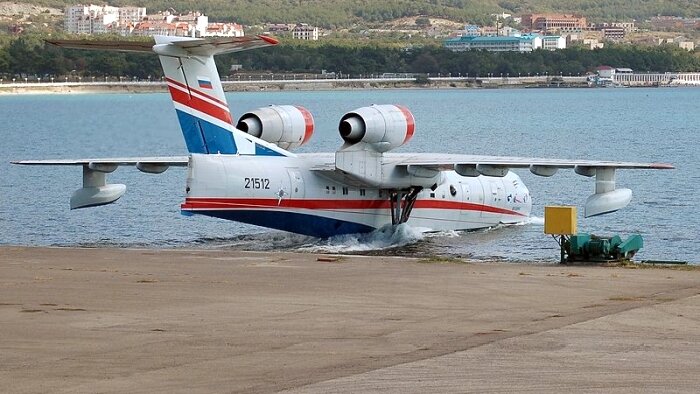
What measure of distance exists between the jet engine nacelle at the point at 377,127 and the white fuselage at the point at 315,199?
1.51 metres

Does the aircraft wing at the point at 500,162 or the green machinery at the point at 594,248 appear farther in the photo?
the aircraft wing at the point at 500,162

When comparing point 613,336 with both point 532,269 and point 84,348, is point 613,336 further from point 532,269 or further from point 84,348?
point 532,269

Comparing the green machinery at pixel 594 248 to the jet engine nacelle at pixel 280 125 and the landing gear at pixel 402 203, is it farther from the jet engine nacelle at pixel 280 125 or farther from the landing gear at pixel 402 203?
the jet engine nacelle at pixel 280 125

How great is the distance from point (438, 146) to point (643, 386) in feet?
273

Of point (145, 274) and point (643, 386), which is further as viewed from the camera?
point (145, 274)

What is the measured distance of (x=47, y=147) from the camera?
100m

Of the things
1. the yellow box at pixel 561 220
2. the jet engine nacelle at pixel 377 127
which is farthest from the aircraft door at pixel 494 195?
the yellow box at pixel 561 220

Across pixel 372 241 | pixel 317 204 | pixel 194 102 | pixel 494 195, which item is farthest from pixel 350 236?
pixel 494 195

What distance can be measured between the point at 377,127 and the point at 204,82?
5127 mm

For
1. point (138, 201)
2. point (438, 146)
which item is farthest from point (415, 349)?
point (438, 146)

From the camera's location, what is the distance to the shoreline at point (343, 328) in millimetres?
17953

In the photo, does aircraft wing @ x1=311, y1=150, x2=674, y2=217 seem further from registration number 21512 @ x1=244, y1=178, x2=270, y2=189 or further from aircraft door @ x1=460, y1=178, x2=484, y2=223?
registration number 21512 @ x1=244, y1=178, x2=270, y2=189

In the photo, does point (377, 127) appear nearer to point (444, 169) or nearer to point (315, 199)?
point (315, 199)

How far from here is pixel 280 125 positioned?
45.1 m
